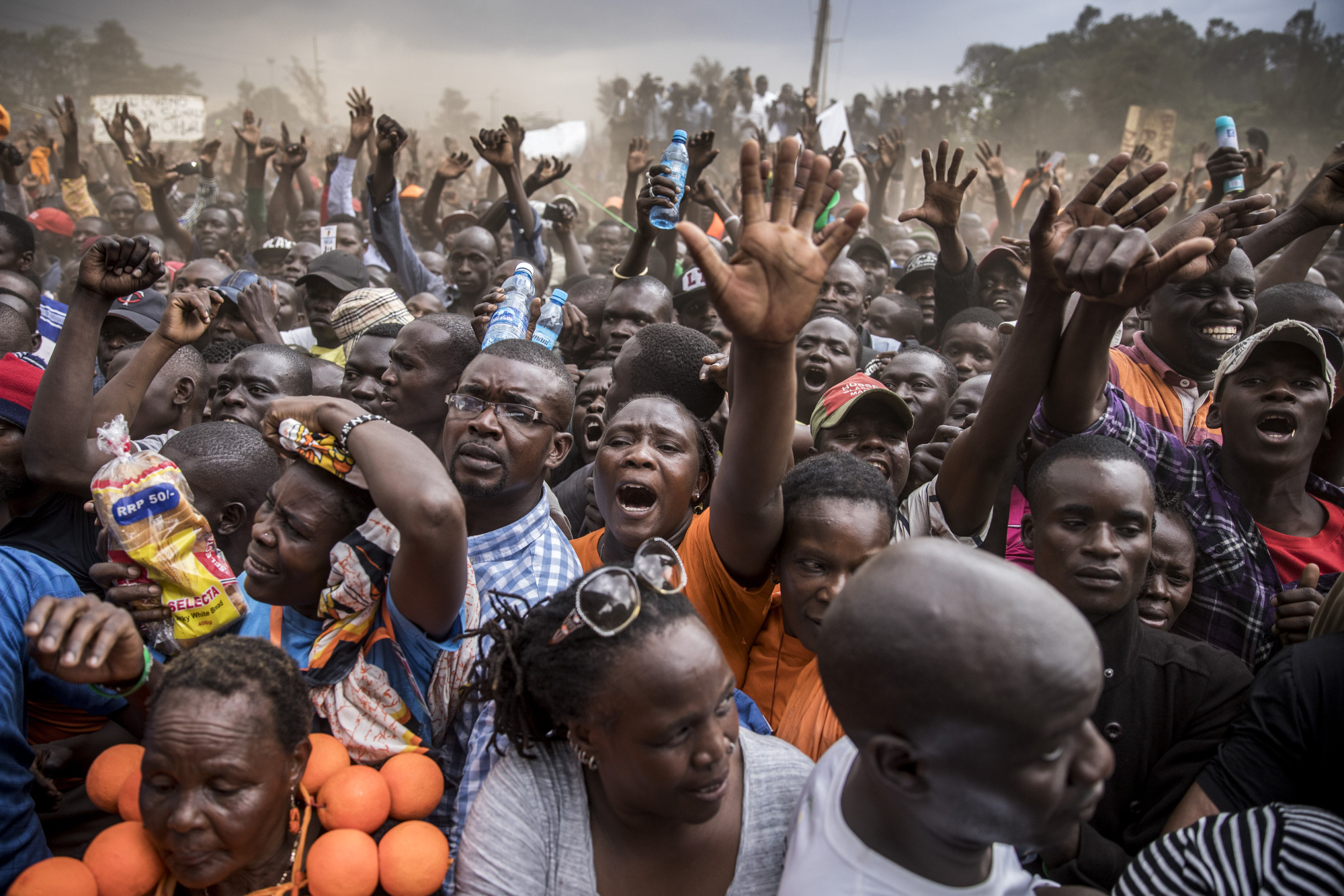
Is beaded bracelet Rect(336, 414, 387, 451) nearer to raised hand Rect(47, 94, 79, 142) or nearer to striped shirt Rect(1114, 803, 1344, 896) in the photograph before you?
striped shirt Rect(1114, 803, 1344, 896)

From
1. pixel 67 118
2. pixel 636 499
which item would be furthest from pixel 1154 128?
pixel 67 118

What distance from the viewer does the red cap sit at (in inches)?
322

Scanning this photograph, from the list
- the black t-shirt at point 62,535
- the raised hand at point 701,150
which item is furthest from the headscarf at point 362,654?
the raised hand at point 701,150

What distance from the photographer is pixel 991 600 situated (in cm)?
119

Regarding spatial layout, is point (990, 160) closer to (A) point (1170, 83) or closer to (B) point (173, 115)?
(B) point (173, 115)

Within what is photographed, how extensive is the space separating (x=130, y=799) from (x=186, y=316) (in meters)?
1.73

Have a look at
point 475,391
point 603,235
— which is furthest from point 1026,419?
point 603,235

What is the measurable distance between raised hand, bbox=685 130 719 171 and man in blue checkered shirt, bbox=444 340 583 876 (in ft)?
8.40

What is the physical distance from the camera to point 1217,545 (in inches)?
101

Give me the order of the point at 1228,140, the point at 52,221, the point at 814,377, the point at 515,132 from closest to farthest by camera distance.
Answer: the point at 1228,140
the point at 814,377
the point at 515,132
the point at 52,221

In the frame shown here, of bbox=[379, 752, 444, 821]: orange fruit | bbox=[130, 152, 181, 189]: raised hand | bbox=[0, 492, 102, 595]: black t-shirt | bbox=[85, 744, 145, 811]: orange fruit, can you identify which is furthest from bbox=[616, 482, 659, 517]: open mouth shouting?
bbox=[130, 152, 181, 189]: raised hand

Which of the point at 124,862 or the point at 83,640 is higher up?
the point at 83,640

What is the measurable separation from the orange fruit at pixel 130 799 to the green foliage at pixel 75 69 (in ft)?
92.6

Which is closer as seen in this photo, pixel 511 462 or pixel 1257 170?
pixel 511 462
